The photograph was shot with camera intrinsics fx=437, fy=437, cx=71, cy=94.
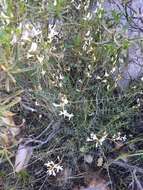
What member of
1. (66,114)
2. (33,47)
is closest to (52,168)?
(66,114)

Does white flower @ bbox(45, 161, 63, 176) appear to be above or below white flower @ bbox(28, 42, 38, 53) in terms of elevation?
below

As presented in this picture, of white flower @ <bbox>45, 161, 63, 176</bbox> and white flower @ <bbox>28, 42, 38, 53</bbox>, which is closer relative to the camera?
white flower @ <bbox>28, 42, 38, 53</bbox>

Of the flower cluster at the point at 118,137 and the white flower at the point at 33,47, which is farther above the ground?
the white flower at the point at 33,47

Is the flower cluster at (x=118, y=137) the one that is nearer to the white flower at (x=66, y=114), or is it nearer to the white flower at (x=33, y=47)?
the white flower at (x=66, y=114)

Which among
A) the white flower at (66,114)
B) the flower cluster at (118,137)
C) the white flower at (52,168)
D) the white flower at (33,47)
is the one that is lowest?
the white flower at (52,168)

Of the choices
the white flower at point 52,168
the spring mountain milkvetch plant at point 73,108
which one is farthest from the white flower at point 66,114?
the white flower at point 52,168

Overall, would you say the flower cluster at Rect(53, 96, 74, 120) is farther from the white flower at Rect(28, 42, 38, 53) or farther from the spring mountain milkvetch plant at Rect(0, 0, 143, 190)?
the white flower at Rect(28, 42, 38, 53)

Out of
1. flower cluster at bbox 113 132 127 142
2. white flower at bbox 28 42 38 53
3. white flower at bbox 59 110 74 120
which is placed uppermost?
white flower at bbox 28 42 38 53

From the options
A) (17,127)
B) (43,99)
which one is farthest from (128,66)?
(17,127)

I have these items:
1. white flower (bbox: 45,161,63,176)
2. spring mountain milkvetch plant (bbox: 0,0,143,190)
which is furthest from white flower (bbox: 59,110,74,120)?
white flower (bbox: 45,161,63,176)
